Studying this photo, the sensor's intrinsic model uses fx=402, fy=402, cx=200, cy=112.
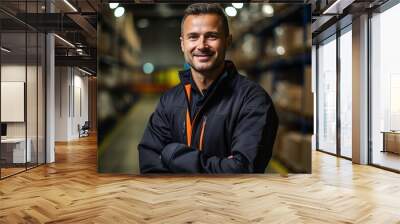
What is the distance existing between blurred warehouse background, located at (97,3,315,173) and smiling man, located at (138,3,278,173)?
0.16 metres

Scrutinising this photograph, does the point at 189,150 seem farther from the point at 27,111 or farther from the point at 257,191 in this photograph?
the point at 27,111

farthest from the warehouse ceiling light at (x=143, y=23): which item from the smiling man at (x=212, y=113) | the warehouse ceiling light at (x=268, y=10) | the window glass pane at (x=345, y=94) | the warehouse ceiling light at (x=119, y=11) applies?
the window glass pane at (x=345, y=94)

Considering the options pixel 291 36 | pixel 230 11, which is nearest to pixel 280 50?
pixel 291 36

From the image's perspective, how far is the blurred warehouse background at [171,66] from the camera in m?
5.91

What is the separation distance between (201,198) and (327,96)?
678cm

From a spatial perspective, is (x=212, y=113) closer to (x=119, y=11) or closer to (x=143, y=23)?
(x=143, y=23)

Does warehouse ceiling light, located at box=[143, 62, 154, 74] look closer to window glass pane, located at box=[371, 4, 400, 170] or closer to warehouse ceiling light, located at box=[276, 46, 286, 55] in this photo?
warehouse ceiling light, located at box=[276, 46, 286, 55]

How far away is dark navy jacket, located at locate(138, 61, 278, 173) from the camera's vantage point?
5656 millimetres

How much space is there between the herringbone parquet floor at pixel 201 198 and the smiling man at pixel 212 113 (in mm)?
392

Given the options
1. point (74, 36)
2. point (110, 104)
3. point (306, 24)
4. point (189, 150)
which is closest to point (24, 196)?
point (110, 104)

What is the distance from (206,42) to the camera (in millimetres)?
5641

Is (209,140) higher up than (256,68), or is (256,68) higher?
(256,68)

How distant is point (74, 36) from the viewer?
11.6m

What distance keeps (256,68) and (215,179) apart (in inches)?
72.7
